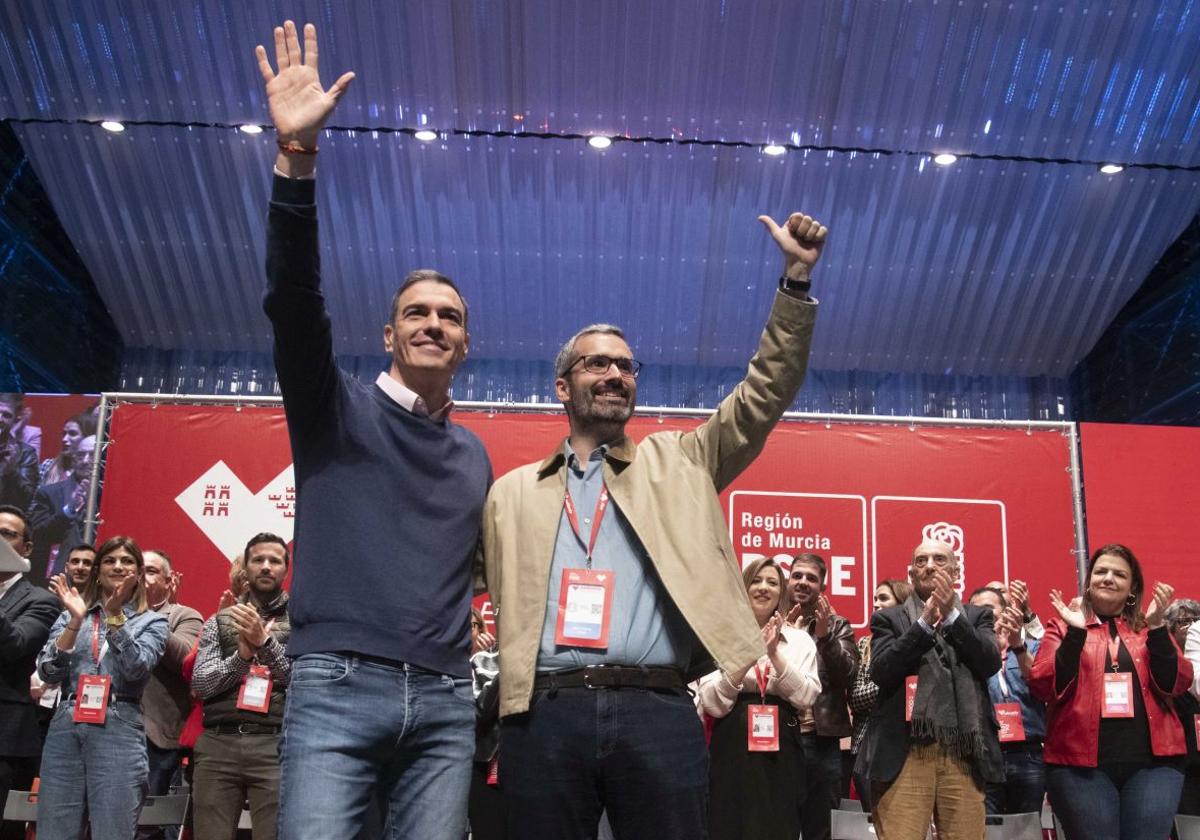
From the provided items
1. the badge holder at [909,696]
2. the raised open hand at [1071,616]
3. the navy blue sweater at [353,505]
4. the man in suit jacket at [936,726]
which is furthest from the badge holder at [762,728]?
the navy blue sweater at [353,505]

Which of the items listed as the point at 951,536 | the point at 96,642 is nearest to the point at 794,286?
the point at 96,642

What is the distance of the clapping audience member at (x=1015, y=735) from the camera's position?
4.88 metres

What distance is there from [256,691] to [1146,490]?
4360 mm

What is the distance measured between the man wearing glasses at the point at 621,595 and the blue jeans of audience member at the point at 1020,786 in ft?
10.6

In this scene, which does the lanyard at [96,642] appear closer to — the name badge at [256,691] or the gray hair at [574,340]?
the name badge at [256,691]

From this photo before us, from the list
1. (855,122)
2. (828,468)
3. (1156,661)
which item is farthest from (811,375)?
(1156,661)

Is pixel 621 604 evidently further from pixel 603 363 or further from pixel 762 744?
pixel 762 744

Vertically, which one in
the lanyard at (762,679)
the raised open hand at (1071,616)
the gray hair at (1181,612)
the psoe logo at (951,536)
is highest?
the psoe logo at (951,536)

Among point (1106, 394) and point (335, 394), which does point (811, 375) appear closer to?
point (1106, 394)

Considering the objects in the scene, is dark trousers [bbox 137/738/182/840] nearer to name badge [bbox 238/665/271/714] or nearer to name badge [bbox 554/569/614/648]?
name badge [bbox 238/665/271/714]

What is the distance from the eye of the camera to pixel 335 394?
77.5 inches

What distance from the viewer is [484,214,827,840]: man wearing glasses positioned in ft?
6.63

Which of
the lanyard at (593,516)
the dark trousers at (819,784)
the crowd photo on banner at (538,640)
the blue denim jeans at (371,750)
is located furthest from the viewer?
the dark trousers at (819,784)

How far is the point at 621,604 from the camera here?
6.98 feet
